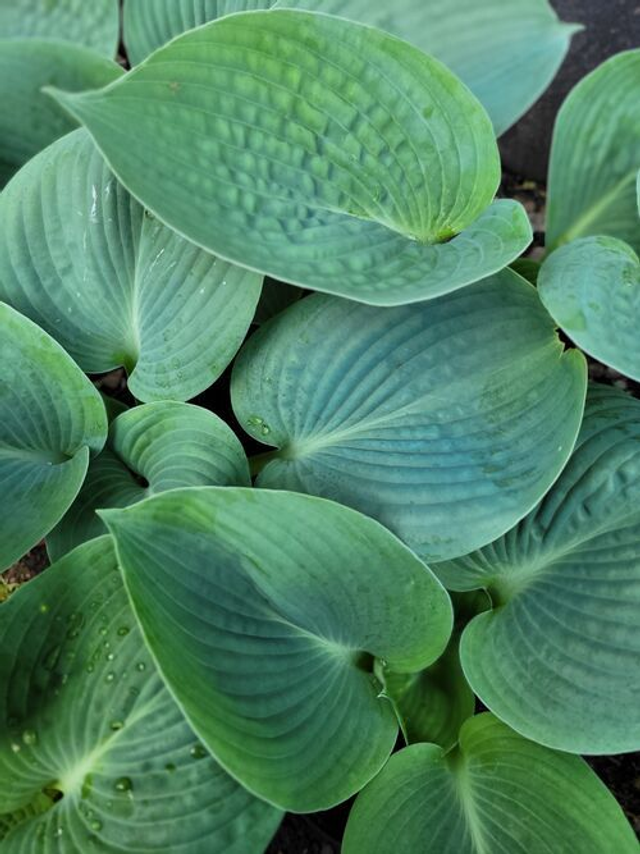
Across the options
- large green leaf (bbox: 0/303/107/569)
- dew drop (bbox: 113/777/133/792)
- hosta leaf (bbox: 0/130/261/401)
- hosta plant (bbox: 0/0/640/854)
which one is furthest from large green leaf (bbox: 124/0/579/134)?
dew drop (bbox: 113/777/133/792)

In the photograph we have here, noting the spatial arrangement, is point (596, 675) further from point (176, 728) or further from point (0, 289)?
point (0, 289)

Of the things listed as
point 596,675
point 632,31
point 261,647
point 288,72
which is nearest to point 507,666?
point 596,675

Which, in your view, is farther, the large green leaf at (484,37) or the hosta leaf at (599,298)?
the large green leaf at (484,37)

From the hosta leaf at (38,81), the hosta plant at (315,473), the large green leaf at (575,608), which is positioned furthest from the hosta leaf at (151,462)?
the hosta leaf at (38,81)

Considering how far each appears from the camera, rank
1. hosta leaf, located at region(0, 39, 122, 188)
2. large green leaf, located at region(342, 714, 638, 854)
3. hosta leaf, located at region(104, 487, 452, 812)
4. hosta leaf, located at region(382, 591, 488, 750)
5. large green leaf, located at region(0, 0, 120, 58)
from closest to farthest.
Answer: hosta leaf, located at region(104, 487, 452, 812) < large green leaf, located at region(342, 714, 638, 854) < hosta leaf, located at region(382, 591, 488, 750) < hosta leaf, located at region(0, 39, 122, 188) < large green leaf, located at region(0, 0, 120, 58)

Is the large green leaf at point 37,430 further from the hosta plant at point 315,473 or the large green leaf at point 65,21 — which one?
the large green leaf at point 65,21

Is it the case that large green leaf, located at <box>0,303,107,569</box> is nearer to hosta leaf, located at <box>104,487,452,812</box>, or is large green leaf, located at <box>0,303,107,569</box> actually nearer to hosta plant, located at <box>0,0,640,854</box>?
hosta plant, located at <box>0,0,640,854</box>
